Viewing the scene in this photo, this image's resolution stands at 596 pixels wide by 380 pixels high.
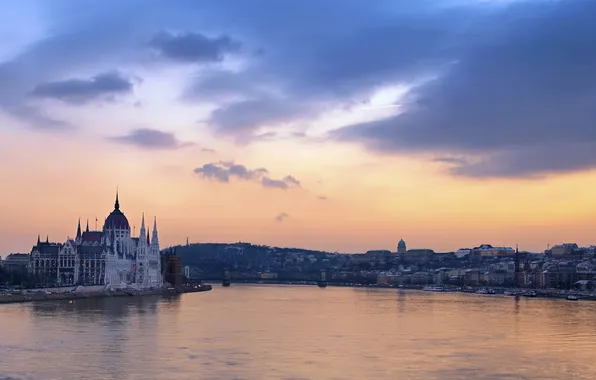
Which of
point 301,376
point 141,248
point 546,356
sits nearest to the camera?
point 301,376

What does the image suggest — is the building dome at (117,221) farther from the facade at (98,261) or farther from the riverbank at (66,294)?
the riverbank at (66,294)

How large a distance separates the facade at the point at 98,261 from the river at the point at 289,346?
46212 millimetres

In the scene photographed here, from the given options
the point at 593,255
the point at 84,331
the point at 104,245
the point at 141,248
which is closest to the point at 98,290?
the point at 104,245

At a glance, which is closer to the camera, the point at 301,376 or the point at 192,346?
the point at 301,376

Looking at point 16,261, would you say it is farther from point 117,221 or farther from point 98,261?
point 98,261

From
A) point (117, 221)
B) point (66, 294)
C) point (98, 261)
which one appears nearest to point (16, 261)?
point (117, 221)

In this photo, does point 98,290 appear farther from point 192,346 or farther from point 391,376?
point 391,376

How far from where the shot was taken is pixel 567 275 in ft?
451

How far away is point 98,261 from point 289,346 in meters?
71.7

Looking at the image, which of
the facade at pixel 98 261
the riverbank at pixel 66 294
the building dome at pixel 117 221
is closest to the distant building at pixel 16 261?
the facade at pixel 98 261

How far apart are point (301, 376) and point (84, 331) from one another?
18.2 metres

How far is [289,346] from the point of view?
3862cm

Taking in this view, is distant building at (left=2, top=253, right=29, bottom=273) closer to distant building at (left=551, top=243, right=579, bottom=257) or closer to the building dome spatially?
the building dome

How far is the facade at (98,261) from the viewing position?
10644cm
